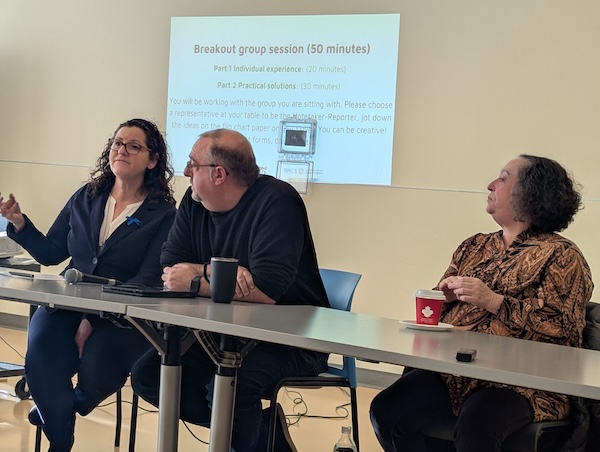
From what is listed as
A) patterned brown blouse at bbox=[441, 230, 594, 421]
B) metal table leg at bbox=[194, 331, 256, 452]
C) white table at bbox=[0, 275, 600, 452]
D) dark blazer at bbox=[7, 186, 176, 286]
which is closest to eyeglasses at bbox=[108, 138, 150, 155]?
dark blazer at bbox=[7, 186, 176, 286]

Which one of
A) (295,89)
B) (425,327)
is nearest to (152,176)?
(425,327)

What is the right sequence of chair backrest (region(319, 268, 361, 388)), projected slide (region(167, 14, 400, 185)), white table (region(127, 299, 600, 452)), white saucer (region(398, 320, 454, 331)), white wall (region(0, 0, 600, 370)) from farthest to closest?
projected slide (region(167, 14, 400, 185)), white wall (region(0, 0, 600, 370)), chair backrest (region(319, 268, 361, 388)), white saucer (region(398, 320, 454, 331)), white table (region(127, 299, 600, 452))

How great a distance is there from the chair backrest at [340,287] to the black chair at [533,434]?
77cm

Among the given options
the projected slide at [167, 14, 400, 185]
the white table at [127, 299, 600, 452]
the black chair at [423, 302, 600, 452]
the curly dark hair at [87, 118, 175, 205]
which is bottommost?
the black chair at [423, 302, 600, 452]

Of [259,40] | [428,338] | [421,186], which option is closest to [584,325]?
[428,338]

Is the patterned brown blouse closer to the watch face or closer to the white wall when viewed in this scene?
the watch face

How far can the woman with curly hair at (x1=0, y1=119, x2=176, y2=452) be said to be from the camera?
266cm

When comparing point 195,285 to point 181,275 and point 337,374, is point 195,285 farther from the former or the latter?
point 337,374

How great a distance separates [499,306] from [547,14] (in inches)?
107

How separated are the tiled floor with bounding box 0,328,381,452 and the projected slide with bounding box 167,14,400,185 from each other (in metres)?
1.37

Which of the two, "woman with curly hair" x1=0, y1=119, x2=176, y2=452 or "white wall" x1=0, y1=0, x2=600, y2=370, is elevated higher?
"white wall" x1=0, y1=0, x2=600, y2=370

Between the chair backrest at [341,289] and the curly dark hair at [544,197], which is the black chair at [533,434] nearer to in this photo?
the curly dark hair at [544,197]

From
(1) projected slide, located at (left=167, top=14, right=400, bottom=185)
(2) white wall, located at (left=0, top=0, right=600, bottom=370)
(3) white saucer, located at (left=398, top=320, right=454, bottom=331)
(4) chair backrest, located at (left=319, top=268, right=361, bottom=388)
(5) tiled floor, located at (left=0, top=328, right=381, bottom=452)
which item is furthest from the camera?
(1) projected slide, located at (left=167, top=14, right=400, bottom=185)

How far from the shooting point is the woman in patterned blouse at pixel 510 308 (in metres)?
2.12
